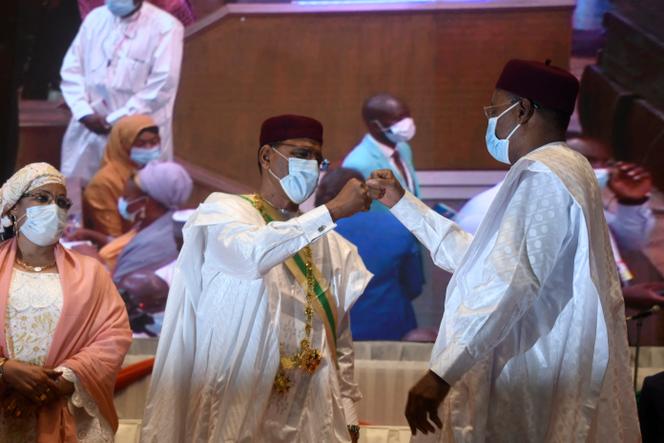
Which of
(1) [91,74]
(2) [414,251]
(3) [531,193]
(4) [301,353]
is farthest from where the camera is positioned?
(1) [91,74]

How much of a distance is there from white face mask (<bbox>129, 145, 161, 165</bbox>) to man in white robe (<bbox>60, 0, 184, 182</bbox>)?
0.17ft

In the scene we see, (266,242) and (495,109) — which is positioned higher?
(495,109)

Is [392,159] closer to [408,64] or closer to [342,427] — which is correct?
[408,64]

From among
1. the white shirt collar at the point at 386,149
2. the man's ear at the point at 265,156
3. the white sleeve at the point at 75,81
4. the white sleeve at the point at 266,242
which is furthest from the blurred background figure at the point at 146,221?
the white sleeve at the point at 266,242

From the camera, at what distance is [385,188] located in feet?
13.4

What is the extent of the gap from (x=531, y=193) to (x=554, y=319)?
1.33 feet

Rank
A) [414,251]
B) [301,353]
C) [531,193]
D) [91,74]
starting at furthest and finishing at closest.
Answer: [91,74] < [414,251] < [301,353] < [531,193]

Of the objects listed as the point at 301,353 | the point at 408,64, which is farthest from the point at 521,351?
the point at 408,64

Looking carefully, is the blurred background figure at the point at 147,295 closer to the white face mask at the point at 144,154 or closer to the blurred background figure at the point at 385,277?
the white face mask at the point at 144,154

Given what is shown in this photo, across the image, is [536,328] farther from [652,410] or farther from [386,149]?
[386,149]

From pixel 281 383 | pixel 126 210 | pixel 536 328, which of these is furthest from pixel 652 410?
pixel 126 210

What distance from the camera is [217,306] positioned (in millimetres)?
4102

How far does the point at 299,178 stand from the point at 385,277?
2.48m

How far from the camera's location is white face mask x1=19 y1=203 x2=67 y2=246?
439cm
